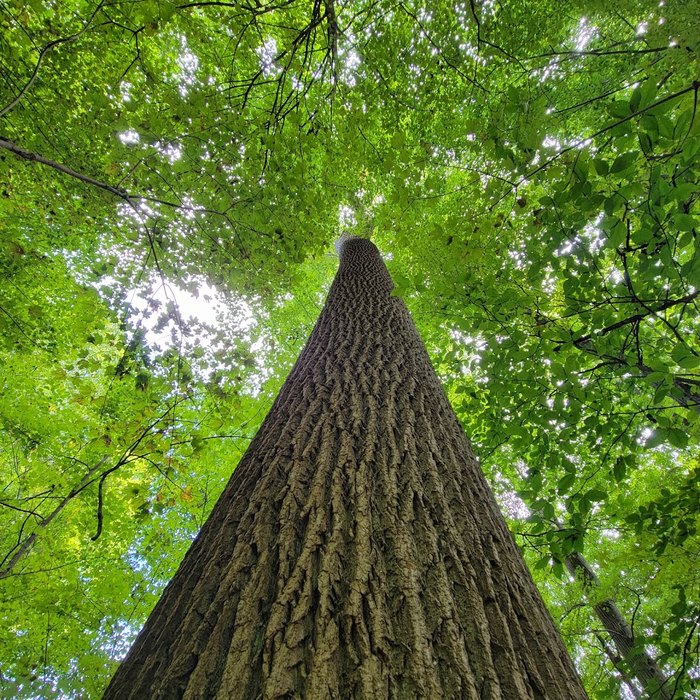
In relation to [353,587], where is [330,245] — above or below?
above

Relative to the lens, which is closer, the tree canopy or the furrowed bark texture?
the furrowed bark texture

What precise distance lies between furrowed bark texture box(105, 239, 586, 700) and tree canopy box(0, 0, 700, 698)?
120 cm

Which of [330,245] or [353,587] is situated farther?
[330,245]

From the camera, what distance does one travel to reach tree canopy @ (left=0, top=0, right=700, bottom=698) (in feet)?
8.14

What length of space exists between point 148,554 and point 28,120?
7.34 metres

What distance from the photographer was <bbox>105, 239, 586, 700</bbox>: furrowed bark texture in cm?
89

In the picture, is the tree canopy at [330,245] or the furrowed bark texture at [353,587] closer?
the furrowed bark texture at [353,587]

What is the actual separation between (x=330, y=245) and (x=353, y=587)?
205 inches

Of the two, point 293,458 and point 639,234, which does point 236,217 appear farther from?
point 639,234

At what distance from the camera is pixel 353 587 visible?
41.3 inches

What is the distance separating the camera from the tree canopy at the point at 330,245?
248 cm

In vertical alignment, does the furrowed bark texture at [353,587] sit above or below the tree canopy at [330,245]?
below

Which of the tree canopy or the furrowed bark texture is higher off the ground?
the tree canopy

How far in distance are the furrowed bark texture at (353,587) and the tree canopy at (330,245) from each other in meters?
1.20
